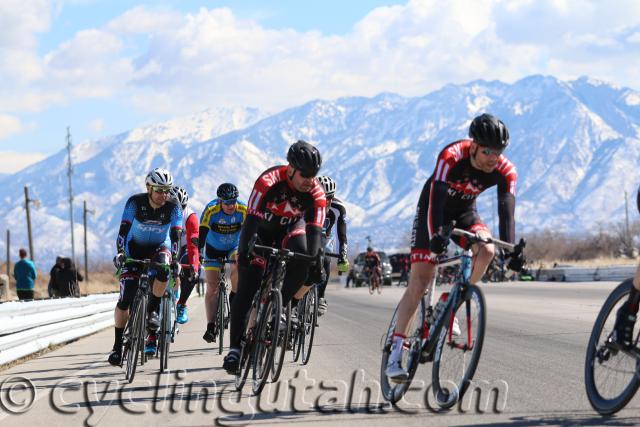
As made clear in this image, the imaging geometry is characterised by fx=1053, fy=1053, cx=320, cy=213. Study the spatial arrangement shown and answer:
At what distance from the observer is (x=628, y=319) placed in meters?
6.62

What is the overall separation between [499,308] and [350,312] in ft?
11.6

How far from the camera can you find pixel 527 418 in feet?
22.8

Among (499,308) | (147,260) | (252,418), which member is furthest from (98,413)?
(499,308)

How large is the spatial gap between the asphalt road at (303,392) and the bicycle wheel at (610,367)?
14 cm

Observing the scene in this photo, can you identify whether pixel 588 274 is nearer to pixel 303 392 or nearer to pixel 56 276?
pixel 56 276

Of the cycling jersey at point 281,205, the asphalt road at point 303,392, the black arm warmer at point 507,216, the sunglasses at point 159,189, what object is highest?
the sunglasses at point 159,189

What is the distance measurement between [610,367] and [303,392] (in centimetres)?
297

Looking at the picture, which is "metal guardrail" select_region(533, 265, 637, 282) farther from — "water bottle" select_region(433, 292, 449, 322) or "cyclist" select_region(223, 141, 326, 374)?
"water bottle" select_region(433, 292, 449, 322)

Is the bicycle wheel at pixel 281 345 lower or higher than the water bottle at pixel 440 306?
lower

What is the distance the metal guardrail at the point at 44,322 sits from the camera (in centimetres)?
1277

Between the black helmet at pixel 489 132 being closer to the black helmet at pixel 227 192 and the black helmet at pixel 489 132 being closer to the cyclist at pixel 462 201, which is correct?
the cyclist at pixel 462 201

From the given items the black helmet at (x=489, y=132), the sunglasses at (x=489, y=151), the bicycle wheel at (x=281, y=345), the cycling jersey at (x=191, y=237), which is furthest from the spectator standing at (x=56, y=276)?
the black helmet at (x=489, y=132)

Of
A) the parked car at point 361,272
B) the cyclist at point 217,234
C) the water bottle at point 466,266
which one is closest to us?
the water bottle at point 466,266

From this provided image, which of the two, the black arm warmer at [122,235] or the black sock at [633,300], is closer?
the black sock at [633,300]
